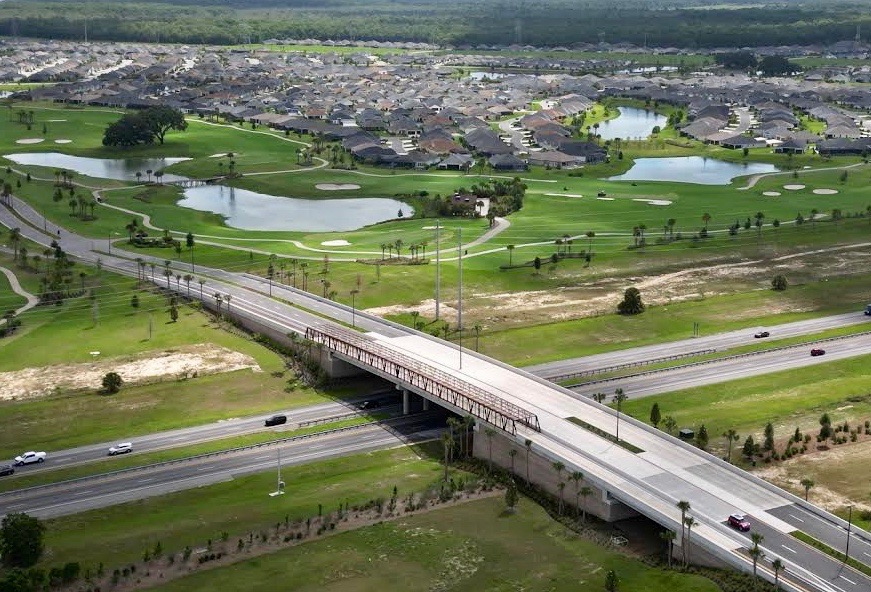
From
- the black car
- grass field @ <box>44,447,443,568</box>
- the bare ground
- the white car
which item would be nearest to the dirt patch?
the black car

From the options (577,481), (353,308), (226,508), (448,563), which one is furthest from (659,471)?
(353,308)

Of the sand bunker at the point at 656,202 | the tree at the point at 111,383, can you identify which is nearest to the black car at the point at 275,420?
the tree at the point at 111,383

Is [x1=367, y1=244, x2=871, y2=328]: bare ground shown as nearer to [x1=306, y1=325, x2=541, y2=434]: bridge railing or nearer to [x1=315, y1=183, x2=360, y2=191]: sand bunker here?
[x1=306, y1=325, x2=541, y2=434]: bridge railing

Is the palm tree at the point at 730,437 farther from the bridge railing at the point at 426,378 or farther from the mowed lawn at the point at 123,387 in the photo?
the mowed lawn at the point at 123,387

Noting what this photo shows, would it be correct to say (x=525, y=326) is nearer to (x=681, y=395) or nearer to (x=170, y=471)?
(x=681, y=395)

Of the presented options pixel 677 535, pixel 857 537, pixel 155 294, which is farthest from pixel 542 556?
pixel 155 294

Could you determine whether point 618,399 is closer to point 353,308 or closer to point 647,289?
point 353,308

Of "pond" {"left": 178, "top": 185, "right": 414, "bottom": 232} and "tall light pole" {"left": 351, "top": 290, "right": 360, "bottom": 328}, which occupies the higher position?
"pond" {"left": 178, "top": 185, "right": 414, "bottom": 232}
